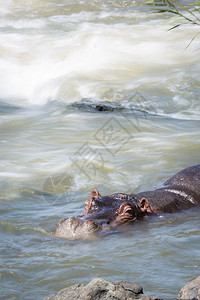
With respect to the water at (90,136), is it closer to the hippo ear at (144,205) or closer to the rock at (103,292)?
the hippo ear at (144,205)

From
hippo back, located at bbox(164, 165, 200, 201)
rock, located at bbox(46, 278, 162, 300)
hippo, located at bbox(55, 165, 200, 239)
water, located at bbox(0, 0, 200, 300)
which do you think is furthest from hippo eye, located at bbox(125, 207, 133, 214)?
rock, located at bbox(46, 278, 162, 300)

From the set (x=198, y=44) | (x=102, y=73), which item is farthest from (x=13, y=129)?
(x=198, y=44)

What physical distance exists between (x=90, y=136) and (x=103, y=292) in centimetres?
696

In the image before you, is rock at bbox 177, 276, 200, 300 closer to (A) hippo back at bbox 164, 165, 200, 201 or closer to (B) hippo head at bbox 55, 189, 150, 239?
(B) hippo head at bbox 55, 189, 150, 239

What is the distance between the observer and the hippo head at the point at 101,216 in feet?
15.1

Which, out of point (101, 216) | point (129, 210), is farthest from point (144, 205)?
point (101, 216)

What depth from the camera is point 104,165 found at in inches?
317

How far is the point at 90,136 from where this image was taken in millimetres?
9742

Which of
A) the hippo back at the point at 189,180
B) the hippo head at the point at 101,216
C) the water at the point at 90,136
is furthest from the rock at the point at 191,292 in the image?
the hippo back at the point at 189,180

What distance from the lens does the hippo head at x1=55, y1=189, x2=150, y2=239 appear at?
4617 mm

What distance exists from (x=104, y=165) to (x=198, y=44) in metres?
9.90

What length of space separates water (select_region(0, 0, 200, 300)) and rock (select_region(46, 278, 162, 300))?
23.7 inches

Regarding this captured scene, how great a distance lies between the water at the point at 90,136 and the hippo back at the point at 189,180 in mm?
395

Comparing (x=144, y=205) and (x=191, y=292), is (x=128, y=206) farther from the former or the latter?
(x=191, y=292)
